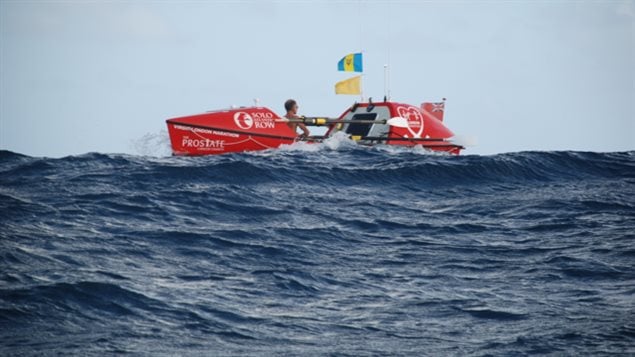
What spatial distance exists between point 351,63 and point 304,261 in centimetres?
1406

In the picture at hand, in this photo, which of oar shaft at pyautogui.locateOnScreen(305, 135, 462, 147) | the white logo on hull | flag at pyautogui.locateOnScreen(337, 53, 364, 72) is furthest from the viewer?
flag at pyautogui.locateOnScreen(337, 53, 364, 72)

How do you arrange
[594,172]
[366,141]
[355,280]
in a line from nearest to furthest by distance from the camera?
[355,280] < [594,172] < [366,141]

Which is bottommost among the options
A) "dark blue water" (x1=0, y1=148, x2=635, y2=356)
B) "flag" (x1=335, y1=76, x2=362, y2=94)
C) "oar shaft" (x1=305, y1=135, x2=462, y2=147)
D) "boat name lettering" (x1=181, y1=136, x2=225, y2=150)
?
"dark blue water" (x1=0, y1=148, x2=635, y2=356)

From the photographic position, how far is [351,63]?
2327 cm

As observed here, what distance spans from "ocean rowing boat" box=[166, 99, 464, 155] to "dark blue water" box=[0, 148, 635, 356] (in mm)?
1872

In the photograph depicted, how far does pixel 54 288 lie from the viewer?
7879 mm

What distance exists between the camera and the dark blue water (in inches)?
285

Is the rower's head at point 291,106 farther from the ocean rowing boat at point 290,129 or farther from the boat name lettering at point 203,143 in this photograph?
the boat name lettering at point 203,143

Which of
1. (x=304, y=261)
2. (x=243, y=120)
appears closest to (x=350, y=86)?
(x=243, y=120)

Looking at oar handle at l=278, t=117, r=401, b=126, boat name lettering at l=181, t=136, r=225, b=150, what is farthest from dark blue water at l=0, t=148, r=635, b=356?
oar handle at l=278, t=117, r=401, b=126

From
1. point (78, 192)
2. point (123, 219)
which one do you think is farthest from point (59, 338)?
point (78, 192)

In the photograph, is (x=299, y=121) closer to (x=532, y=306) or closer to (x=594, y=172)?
(x=594, y=172)

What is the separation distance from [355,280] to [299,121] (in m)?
11.2

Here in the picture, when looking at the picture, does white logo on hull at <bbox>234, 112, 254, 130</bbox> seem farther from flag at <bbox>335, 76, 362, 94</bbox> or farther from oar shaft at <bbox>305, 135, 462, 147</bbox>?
flag at <bbox>335, 76, 362, 94</bbox>
